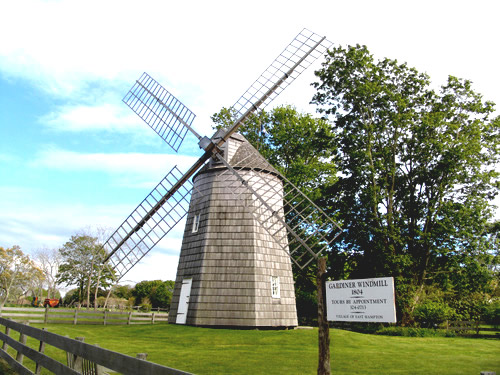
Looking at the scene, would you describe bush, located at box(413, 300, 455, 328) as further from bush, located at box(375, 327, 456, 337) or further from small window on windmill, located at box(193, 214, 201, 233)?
small window on windmill, located at box(193, 214, 201, 233)

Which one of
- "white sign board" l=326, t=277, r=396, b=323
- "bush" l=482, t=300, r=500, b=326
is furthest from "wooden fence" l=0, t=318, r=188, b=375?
"bush" l=482, t=300, r=500, b=326

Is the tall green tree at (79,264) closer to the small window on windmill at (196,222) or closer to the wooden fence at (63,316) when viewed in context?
the wooden fence at (63,316)

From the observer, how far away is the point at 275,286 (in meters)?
17.2

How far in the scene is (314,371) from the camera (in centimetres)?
964

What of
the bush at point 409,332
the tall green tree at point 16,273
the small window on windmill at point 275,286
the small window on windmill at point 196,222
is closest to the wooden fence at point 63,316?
the small window on windmill at point 196,222

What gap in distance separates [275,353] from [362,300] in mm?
6846

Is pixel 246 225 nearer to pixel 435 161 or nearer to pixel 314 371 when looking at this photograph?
pixel 314 371

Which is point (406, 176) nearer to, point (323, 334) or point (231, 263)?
point (231, 263)

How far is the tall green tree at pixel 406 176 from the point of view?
72.5ft

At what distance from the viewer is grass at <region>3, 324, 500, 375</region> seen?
33.2 feet

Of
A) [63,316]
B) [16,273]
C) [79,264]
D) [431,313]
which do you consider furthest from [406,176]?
[16,273]

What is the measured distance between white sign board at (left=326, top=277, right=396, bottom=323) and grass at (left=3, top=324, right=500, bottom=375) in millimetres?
3704

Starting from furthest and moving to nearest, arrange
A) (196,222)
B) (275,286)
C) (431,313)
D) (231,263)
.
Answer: (431,313) < (196,222) < (275,286) < (231,263)

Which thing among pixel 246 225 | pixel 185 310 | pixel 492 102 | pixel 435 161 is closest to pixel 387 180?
pixel 435 161
